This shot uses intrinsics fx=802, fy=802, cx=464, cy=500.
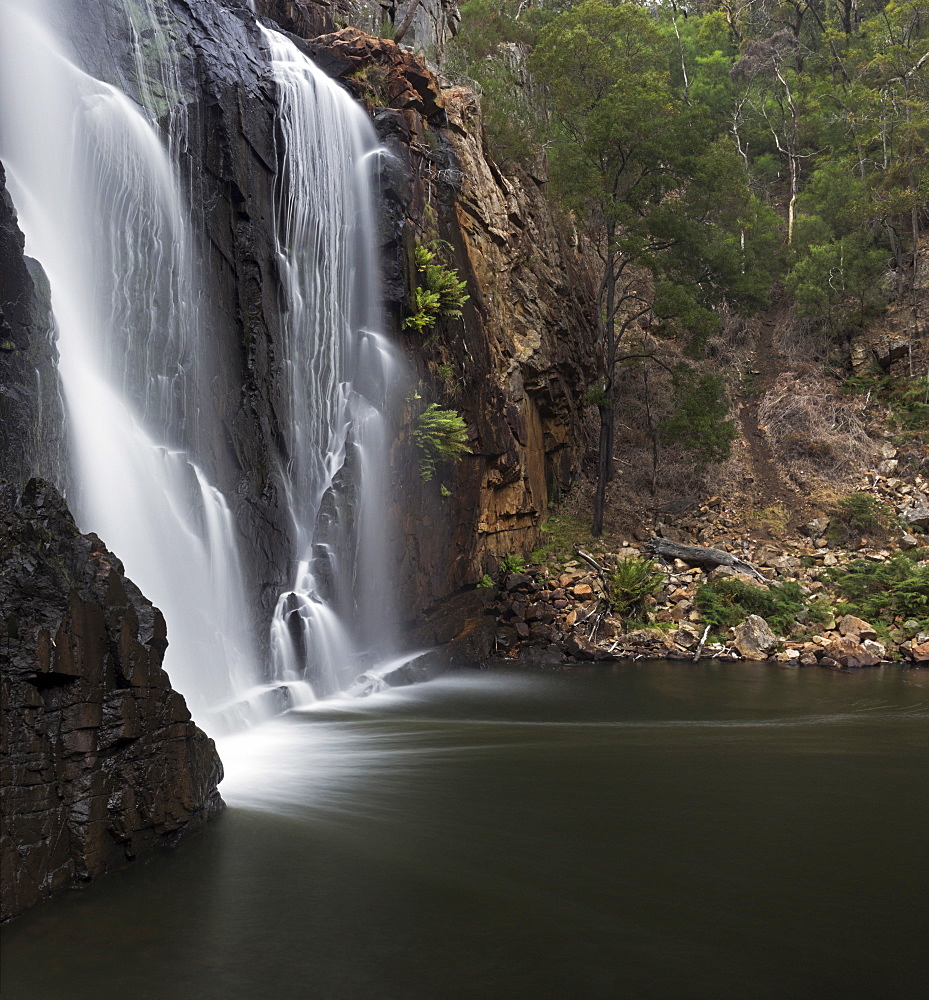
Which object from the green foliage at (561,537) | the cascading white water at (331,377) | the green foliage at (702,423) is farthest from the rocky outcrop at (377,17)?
the green foliage at (561,537)

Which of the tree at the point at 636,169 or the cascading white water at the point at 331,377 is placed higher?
the tree at the point at 636,169

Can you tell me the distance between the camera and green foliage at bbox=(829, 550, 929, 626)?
16750mm

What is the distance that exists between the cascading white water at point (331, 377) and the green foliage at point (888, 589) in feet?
34.2

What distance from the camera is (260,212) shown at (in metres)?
13.1

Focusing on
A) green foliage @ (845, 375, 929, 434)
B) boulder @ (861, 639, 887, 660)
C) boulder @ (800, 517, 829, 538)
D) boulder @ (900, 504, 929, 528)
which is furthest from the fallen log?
green foliage @ (845, 375, 929, 434)

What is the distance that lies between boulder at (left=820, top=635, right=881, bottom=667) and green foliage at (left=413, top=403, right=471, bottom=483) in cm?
835

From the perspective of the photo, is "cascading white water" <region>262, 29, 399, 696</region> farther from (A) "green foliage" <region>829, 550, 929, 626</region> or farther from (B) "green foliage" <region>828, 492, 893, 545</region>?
(B) "green foliage" <region>828, 492, 893, 545</region>

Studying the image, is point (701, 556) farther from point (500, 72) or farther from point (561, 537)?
point (500, 72)

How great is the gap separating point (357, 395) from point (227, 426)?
309 cm

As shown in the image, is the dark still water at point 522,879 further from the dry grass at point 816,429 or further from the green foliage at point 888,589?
the dry grass at point 816,429

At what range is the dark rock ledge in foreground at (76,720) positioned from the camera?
494 centimetres

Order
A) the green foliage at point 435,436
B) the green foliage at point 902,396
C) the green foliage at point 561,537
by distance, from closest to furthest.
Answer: the green foliage at point 435,436, the green foliage at point 561,537, the green foliage at point 902,396

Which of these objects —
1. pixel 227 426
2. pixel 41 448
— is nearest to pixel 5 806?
pixel 41 448

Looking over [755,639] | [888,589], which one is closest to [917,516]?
[888,589]
